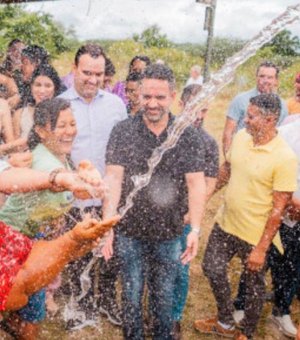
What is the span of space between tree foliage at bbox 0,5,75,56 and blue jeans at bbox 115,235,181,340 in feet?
60.0

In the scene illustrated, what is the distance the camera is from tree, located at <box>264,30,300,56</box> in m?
32.8

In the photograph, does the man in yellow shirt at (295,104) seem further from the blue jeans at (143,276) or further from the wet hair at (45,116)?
the wet hair at (45,116)

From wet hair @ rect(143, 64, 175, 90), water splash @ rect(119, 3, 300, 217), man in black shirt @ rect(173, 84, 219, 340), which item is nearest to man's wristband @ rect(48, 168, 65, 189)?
water splash @ rect(119, 3, 300, 217)

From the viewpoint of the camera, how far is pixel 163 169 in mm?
3328

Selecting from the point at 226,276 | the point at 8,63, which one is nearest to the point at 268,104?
the point at 226,276

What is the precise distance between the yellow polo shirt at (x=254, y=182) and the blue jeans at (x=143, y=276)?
1.97 ft

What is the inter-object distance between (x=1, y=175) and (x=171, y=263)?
5.09 feet

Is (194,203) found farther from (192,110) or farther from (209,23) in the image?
(209,23)

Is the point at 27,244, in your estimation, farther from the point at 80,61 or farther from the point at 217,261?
the point at 80,61

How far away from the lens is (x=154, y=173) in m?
3.32

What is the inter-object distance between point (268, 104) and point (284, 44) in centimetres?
3193

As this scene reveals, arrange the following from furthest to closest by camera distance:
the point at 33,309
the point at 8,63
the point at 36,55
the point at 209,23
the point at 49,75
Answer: the point at 8,63 < the point at 209,23 < the point at 36,55 < the point at 49,75 < the point at 33,309

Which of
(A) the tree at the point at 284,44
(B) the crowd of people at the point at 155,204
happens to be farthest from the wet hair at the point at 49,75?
(A) the tree at the point at 284,44

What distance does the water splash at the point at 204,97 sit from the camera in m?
3.28
